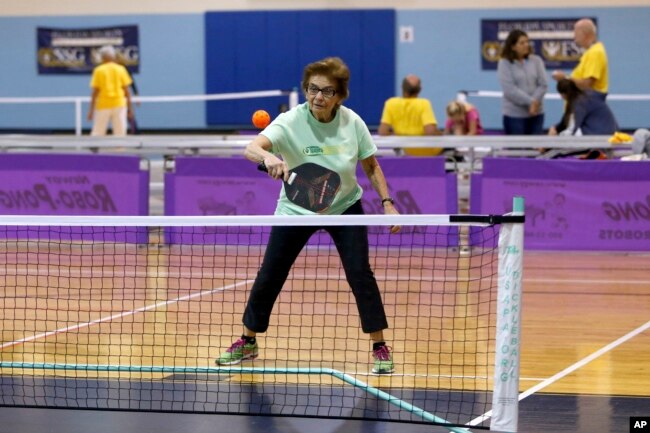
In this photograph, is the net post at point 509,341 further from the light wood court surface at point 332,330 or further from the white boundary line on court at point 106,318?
the white boundary line on court at point 106,318

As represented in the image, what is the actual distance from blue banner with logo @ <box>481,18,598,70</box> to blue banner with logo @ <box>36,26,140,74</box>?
23.8 ft

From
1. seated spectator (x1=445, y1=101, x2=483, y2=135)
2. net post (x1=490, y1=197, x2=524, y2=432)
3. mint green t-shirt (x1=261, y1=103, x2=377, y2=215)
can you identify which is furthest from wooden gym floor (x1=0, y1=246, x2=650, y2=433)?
seated spectator (x1=445, y1=101, x2=483, y2=135)

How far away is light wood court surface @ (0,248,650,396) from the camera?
22.2 ft

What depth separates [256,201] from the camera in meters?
12.2

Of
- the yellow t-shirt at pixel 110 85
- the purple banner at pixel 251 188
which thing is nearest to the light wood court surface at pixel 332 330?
the purple banner at pixel 251 188

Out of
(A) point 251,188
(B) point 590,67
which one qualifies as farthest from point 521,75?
(A) point 251,188

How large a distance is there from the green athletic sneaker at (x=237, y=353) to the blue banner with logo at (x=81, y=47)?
1835cm

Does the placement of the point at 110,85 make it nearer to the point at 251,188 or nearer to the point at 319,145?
the point at 251,188

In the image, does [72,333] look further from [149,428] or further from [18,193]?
[18,193]

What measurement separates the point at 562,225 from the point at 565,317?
3.13m

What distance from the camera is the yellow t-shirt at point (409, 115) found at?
1377cm

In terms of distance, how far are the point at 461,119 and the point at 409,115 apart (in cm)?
85

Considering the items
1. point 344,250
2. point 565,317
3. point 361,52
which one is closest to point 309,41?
point 361,52

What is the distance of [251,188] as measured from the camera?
12.3 meters
